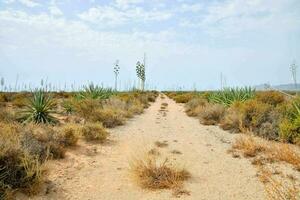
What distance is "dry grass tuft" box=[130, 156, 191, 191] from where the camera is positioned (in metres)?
7.12

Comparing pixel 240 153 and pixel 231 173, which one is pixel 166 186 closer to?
pixel 231 173

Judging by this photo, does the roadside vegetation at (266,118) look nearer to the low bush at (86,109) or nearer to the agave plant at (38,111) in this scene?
the low bush at (86,109)

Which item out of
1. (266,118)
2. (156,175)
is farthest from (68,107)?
(156,175)

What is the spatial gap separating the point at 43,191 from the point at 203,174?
3.52 metres

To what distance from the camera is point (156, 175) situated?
24.2ft

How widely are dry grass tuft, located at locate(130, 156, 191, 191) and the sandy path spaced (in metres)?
0.19

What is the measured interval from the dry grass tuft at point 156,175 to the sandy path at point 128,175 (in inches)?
7.6

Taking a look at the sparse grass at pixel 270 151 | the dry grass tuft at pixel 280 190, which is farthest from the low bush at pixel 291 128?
the dry grass tuft at pixel 280 190

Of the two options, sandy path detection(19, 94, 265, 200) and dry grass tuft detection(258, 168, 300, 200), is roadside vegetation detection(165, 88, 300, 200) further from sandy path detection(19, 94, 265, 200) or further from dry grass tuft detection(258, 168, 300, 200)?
sandy path detection(19, 94, 265, 200)

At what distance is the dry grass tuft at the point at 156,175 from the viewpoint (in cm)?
712

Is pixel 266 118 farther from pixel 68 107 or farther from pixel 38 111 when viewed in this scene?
pixel 68 107

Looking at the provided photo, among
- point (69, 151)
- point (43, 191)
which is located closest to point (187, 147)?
point (69, 151)

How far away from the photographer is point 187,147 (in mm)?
11359

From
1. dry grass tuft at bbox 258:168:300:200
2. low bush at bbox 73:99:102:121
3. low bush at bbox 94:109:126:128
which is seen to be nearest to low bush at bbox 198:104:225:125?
low bush at bbox 94:109:126:128
